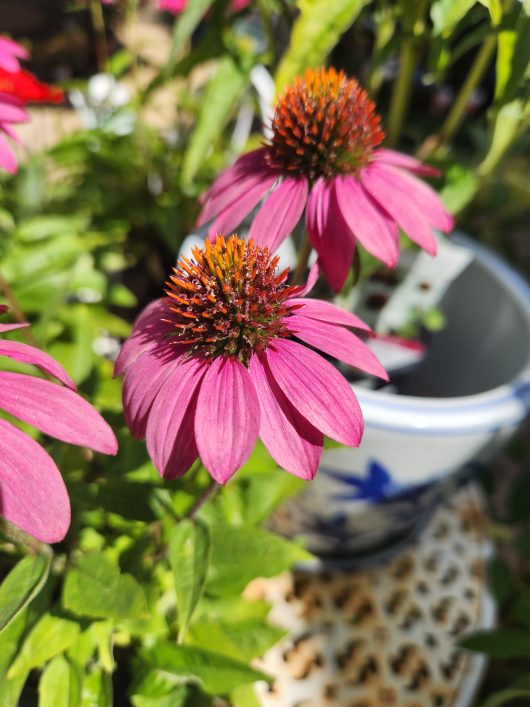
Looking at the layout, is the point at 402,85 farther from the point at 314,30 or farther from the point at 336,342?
the point at 336,342

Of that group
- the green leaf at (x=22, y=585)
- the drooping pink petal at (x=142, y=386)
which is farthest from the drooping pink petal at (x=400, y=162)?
the green leaf at (x=22, y=585)

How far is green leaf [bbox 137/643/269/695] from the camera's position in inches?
16.4

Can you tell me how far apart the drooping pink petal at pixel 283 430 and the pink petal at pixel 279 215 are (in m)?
0.08

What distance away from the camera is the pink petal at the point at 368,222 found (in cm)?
38

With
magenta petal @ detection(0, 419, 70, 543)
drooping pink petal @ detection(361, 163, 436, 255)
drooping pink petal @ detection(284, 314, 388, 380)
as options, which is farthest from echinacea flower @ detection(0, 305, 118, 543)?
drooping pink petal @ detection(361, 163, 436, 255)

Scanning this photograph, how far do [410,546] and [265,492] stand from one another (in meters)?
0.28

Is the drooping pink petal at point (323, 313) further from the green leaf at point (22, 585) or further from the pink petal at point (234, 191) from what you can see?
the green leaf at point (22, 585)

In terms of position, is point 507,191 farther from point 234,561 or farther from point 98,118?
point 234,561

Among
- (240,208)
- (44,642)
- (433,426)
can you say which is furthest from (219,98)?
(44,642)

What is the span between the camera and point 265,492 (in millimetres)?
523

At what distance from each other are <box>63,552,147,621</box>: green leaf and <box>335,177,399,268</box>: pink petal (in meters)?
0.24

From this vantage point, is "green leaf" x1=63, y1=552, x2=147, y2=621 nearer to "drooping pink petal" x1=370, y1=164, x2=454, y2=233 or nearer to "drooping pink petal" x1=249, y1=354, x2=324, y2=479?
"drooping pink petal" x1=249, y1=354, x2=324, y2=479

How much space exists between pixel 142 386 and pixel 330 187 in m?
0.18

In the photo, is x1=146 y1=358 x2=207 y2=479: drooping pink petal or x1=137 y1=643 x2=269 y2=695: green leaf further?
x1=137 y1=643 x2=269 y2=695: green leaf
